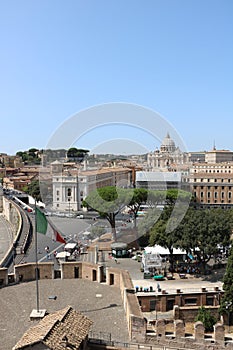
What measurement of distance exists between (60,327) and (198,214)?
2035 cm

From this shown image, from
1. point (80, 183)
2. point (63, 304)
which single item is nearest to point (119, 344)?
point (63, 304)

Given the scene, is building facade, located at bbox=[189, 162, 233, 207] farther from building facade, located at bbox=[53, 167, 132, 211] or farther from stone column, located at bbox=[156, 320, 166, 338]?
stone column, located at bbox=[156, 320, 166, 338]

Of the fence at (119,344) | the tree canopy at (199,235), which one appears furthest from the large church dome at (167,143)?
the fence at (119,344)

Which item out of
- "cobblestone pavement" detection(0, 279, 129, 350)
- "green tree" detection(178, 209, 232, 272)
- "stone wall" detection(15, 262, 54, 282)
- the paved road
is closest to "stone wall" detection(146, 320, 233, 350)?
"cobblestone pavement" detection(0, 279, 129, 350)

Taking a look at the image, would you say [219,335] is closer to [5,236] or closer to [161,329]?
[161,329]

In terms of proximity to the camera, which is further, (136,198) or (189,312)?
(136,198)

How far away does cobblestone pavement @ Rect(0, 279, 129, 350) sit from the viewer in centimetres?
929

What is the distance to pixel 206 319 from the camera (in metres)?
18.9

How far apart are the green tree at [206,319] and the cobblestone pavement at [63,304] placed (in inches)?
327

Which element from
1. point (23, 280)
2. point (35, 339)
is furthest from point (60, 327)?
point (23, 280)

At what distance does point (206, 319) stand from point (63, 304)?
10.3 m

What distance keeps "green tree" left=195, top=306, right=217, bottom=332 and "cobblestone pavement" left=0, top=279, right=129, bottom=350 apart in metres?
8.31

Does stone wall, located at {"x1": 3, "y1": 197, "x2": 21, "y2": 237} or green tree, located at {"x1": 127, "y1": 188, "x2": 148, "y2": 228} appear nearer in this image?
green tree, located at {"x1": 127, "y1": 188, "x2": 148, "y2": 228}

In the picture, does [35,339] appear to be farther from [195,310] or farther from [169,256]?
[169,256]
